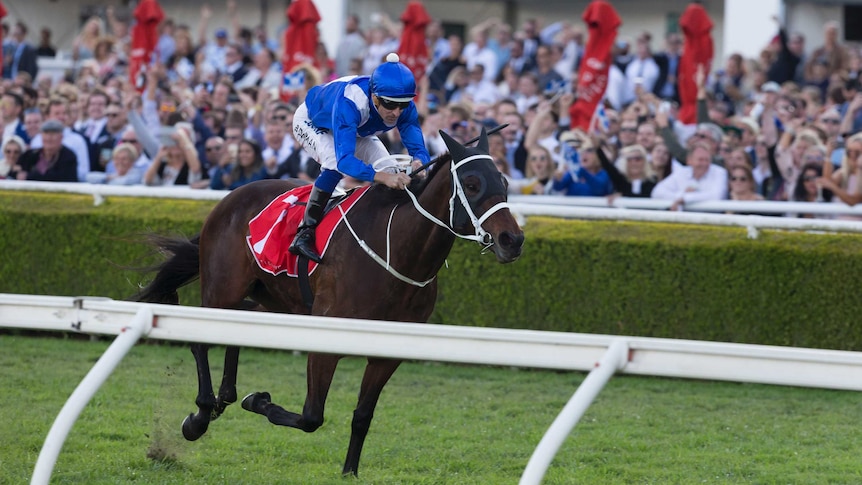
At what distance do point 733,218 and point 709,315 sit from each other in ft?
1.90

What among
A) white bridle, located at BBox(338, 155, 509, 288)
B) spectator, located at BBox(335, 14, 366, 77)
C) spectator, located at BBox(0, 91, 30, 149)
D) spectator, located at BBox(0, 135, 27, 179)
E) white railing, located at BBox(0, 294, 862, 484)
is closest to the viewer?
white railing, located at BBox(0, 294, 862, 484)

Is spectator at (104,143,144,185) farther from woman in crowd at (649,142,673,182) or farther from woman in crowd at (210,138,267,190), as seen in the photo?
woman in crowd at (649,142,673,182)

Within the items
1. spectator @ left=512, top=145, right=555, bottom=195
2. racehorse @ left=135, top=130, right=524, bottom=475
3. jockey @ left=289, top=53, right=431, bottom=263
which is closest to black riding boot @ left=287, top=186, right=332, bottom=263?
jockey @ left=289, top=53, right=431, bottom=263

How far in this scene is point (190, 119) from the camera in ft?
34.7

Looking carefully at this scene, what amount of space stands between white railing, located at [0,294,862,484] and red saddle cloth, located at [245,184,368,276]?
Result: 1.78m

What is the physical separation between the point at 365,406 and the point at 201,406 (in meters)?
0.79

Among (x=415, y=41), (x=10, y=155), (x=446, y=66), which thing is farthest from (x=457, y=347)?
(x=446, y=66)

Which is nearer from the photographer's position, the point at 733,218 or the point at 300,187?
the point at 300,187

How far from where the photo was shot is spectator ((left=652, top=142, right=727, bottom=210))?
27.0ft

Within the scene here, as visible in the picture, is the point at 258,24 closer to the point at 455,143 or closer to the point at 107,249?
the point at 107,249

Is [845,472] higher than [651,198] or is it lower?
lower

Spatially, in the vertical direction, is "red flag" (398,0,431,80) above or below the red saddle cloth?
above

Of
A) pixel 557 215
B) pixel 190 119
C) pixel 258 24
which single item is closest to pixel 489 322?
pixel 557 215

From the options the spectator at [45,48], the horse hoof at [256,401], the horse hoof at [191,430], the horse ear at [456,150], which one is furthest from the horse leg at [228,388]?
the spectator at [45,48]
